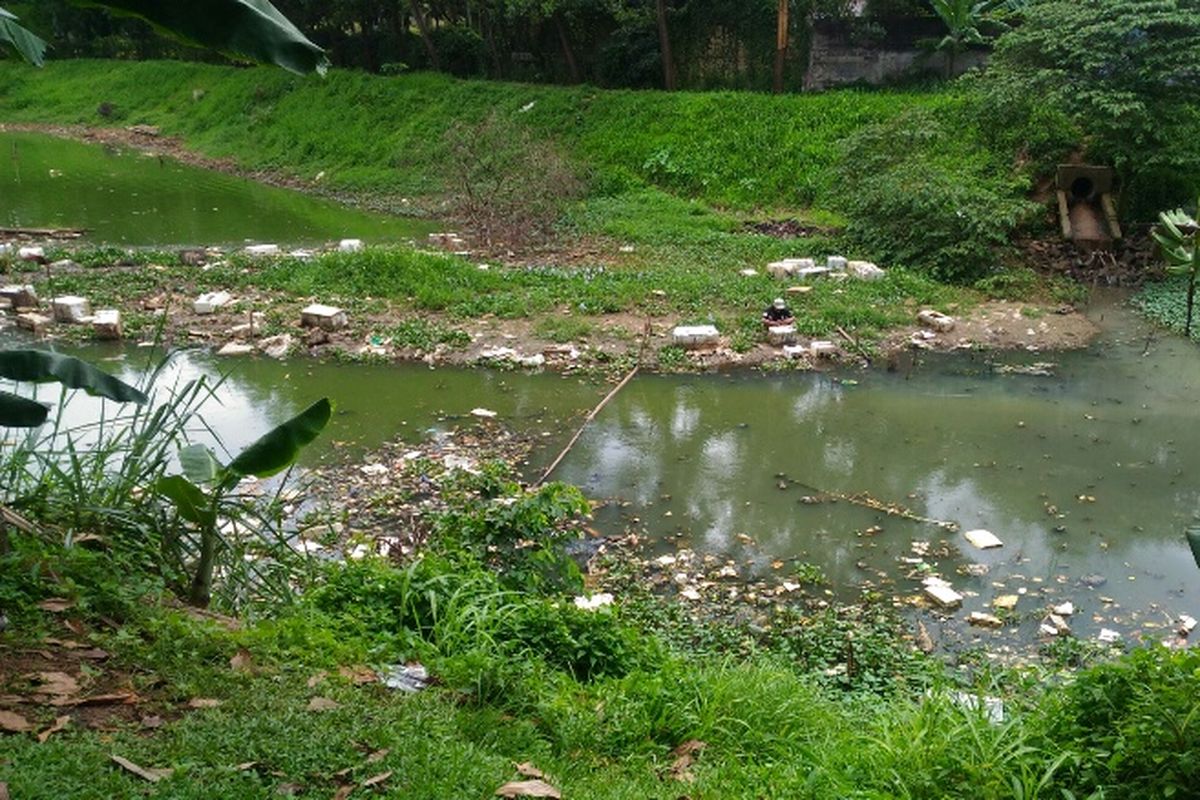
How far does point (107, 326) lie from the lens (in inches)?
403

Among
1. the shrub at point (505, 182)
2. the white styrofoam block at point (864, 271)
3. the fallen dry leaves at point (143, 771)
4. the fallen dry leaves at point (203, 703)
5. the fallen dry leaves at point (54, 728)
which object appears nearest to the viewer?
the fallen dry leaves at point (143, 771)

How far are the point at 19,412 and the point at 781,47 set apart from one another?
1671 cm

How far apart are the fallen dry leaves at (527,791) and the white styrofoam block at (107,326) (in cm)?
859

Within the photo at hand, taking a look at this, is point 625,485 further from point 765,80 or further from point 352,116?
point 352,116

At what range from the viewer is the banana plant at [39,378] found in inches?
134

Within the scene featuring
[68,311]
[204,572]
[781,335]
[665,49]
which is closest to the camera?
[204,572]

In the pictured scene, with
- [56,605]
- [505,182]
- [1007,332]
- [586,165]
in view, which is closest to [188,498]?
[56,605]

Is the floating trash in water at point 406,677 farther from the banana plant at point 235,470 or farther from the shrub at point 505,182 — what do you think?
the shrub at point 505,182

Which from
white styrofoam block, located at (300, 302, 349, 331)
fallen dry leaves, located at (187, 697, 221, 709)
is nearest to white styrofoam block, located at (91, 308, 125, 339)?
white styrofoam block, located at (300, 302, 349, 331)

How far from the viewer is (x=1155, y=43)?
1271 centimetres

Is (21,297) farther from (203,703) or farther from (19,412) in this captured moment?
(203,703)

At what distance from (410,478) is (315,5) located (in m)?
21.6

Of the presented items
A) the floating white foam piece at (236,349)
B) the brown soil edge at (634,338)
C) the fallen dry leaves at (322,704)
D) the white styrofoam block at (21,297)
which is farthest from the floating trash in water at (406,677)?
the white styrofoam block at (21,297)

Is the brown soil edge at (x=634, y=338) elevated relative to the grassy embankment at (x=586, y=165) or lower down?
lower down
